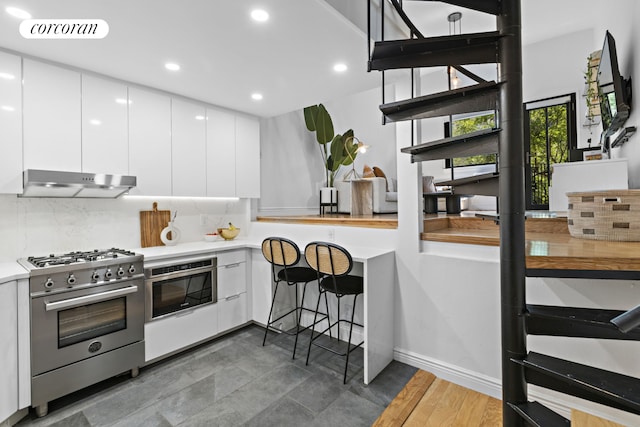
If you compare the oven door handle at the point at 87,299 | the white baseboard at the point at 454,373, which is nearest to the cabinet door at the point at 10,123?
the oven door handle at the point at 87,299

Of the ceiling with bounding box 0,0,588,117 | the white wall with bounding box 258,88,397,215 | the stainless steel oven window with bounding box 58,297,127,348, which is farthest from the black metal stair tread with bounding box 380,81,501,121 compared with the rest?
the stainless steel oven window with bounding box 58,297,127,348

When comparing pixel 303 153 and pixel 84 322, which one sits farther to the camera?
pixel 303 153

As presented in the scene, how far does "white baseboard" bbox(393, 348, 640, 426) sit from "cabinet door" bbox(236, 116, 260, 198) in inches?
96.7

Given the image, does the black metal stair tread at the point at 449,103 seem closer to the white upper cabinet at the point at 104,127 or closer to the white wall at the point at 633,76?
the white wall at the point at 633,76

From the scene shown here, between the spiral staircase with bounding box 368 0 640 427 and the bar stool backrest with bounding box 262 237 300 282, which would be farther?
the bar stool backrest with bounding box 262 237 300 282

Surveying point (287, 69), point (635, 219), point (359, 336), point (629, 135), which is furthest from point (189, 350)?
point (629, 135)

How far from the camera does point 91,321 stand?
2275 mm

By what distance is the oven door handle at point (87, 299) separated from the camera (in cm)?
205

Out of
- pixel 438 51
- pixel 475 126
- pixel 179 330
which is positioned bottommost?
pixel 179 330

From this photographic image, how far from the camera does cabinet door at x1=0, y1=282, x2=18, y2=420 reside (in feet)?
6.05

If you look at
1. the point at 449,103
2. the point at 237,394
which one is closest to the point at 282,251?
the point at 237,394

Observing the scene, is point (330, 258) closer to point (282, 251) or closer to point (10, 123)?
point (282, 251)

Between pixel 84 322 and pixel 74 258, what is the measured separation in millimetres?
490

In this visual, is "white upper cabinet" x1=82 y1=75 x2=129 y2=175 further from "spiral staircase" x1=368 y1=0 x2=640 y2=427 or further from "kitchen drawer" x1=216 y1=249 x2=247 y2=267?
"spiral staircase" x1=368 y1=0 x2=640 y2=427
